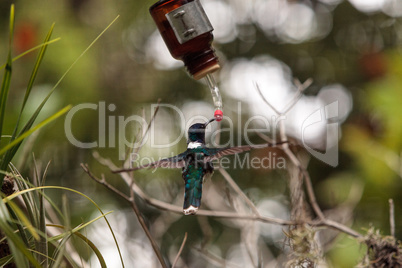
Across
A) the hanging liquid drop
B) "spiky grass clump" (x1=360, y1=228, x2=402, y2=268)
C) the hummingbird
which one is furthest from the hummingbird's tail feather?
"spiky grass clump" (x1=360, y1=228, x2=402, y2=268)

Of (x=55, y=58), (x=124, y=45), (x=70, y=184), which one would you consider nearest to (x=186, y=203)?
(x=55, y=58)

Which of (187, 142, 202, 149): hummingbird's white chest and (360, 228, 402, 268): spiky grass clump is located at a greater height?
(187, 142, 202, 149): hummingbird's white chest

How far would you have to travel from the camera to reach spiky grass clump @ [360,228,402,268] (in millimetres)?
1213

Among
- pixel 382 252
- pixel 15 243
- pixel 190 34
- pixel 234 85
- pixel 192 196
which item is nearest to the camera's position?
pixel 15 243

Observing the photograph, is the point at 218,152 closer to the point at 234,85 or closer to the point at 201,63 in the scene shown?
the point at 201,63

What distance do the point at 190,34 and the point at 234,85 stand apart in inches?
104

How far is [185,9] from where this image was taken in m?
1.03

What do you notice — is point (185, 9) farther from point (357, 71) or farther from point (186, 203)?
point (357, 71)

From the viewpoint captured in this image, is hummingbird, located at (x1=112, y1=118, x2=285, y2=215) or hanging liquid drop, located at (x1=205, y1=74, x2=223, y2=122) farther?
hummingbird, located at (x1=112, y1=118, x2=285, y2=215)

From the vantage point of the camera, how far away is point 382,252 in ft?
4.03

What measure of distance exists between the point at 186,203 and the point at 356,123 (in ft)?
8.51

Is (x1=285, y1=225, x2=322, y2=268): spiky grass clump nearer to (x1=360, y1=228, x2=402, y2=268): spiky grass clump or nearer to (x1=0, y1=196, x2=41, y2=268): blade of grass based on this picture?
(x1=360, y1=228, x2=402, y2=268): spiky grass clump

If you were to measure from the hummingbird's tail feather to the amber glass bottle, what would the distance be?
0.26m

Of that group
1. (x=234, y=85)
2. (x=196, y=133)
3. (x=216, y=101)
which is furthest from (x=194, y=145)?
(x=234, y=85)
